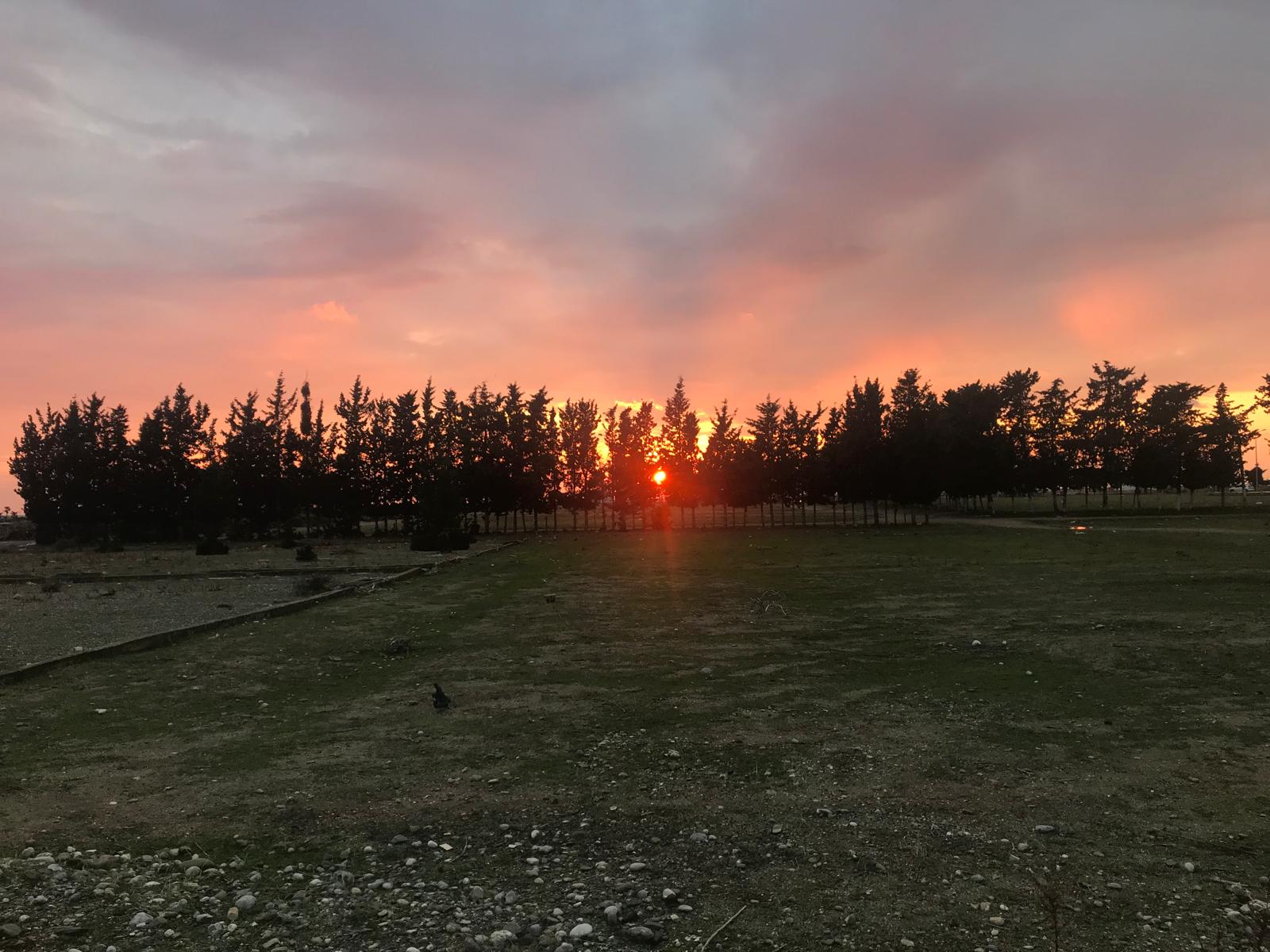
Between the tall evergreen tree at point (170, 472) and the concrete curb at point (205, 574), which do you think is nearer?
the concrete curb at point (205, 574)

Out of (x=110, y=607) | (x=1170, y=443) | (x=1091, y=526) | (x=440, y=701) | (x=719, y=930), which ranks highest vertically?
Answer: (x=1170, y=443)

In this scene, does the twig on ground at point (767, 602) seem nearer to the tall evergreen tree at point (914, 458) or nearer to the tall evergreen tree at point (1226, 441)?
the tall evergreen tree at point (914, 458)

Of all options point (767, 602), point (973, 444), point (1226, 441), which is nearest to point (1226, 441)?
point (1226, 441)

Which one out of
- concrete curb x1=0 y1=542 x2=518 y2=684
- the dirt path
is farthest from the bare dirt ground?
the dirt path

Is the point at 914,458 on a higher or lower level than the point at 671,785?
higher

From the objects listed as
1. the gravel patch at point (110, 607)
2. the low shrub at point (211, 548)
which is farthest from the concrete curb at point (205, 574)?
the low shrub at point (211, 548)

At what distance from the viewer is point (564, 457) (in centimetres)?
6644

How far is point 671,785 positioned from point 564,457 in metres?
60.4

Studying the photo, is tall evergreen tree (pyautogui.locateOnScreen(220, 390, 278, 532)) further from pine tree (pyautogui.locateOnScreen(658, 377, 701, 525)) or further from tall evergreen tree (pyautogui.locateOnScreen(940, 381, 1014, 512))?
tall evergreen tree (pyautogui.locateOnScreen(940, 381, 1014, 512))

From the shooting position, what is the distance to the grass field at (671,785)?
14.8ft

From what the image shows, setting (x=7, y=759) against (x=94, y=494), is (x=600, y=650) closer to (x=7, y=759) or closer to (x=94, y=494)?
(x=7, y=759)

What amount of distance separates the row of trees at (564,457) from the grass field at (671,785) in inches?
1910

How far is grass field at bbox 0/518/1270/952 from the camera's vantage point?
14.8ft

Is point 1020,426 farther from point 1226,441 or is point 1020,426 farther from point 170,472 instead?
point 170,472
